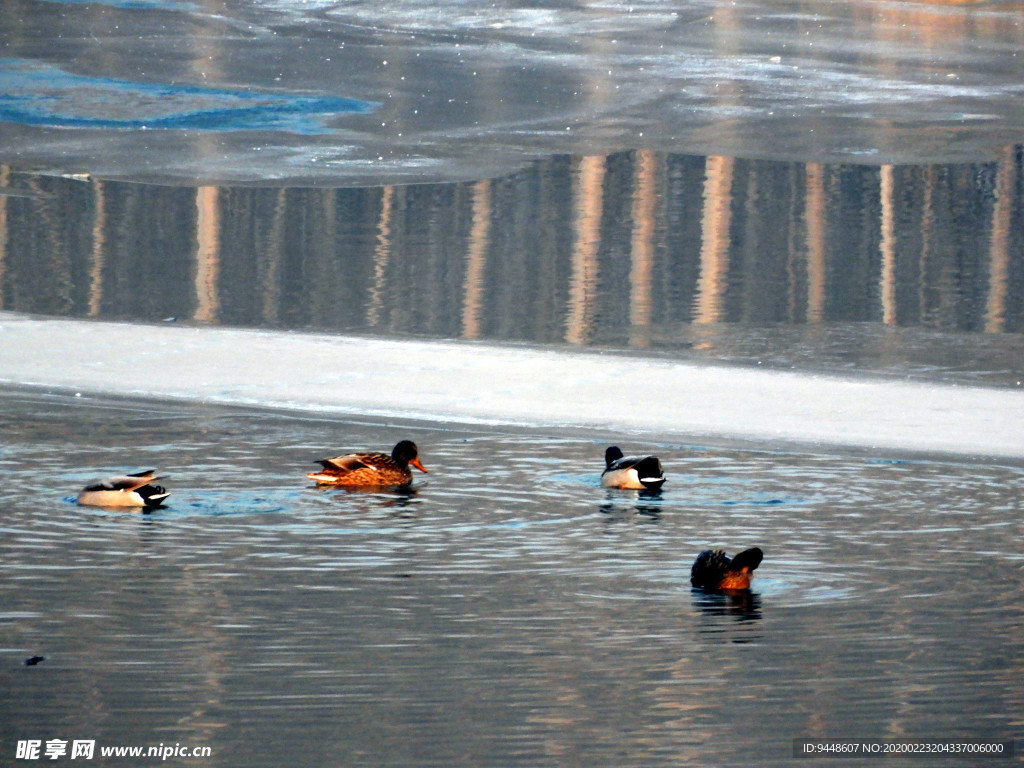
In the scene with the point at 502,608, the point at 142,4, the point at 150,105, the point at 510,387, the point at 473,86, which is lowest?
the point at 502,608

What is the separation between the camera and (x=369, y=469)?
8633mm

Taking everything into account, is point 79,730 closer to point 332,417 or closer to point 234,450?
point 234,450

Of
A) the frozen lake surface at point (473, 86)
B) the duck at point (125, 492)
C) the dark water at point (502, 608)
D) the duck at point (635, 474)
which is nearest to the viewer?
the dark water at point (502, 608)

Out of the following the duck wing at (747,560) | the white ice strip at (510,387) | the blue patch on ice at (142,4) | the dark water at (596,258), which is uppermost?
the blue patch on ice at (142,4)

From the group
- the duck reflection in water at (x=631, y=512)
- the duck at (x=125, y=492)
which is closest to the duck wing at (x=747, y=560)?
the duck reflection in water at (x=631, y=512)

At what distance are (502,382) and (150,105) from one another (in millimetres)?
12693

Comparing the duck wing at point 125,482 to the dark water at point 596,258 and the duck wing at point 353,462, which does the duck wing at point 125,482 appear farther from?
the dark water at point 596,258

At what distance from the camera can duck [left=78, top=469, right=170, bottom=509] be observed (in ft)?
26.3

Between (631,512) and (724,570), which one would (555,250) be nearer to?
(631,512)

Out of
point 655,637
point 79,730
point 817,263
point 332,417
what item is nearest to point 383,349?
point 332,417

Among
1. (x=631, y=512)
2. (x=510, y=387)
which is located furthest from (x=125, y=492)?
(x=510, y=387)

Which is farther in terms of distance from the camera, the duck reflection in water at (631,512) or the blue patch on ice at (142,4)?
the blue patch on ice at (142,4)

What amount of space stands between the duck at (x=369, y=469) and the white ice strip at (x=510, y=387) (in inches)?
61.8

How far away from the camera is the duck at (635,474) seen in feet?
27.8
